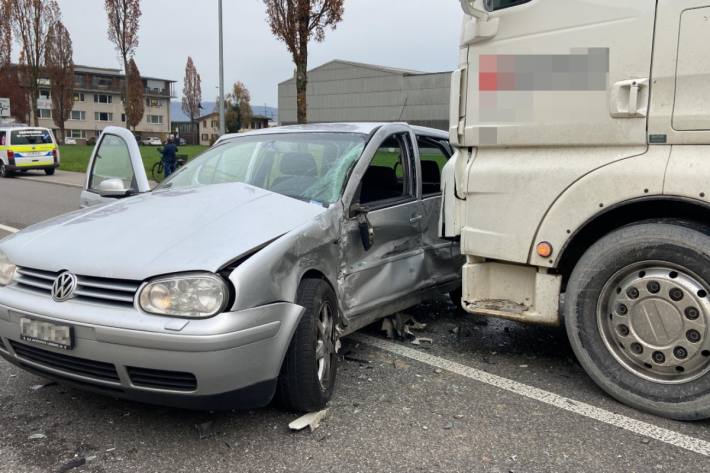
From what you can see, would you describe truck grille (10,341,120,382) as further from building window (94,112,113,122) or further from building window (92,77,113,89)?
building window (92,77,113,89)

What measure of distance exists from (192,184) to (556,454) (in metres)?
2.91

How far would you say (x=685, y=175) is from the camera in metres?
3.05

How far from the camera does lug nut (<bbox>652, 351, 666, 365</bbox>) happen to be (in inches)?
127

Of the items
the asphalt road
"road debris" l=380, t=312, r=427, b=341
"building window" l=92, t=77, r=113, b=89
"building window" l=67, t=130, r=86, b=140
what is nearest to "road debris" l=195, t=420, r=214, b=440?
the asphalt road

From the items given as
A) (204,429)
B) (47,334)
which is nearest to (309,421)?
(204,429)

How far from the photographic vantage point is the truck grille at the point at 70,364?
2.80 metres

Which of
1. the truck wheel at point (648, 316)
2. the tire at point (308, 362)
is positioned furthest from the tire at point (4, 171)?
the truck wheel at point (648, 316)

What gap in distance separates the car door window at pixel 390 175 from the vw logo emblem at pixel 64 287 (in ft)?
6.41

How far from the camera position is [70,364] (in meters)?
2.87

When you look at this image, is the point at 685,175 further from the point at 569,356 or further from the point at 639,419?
the point at 569,356

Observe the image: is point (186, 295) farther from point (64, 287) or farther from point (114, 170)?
point (114, 170)

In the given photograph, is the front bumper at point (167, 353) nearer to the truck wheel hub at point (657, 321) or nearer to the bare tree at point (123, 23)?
the truck wheel hub at point (657, 321)

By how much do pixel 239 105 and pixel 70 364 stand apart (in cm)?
8278

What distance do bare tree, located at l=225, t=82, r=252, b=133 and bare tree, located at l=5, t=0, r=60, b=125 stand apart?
99.5ft
